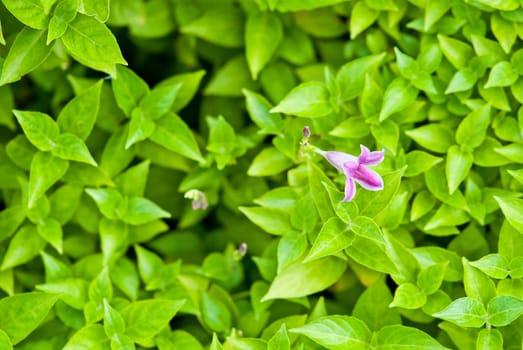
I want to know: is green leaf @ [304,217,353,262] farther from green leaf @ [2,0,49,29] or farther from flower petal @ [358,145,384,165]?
green leaf @ [2,0,49,29]

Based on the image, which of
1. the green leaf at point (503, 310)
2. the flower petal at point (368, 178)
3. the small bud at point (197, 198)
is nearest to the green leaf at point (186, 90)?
the small bud at point (197, 198)

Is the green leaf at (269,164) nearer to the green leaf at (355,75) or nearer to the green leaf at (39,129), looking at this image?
the green leaf at (355,75)

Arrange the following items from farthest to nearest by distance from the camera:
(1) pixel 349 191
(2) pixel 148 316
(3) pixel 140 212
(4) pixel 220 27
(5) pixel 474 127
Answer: (4) pixel 220 27 < (3) pixel 140 212 < (5) pixel 474 127 < (2) pixel 148 316 < (1) pixel 349 191

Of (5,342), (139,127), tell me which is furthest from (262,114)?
(5,342)

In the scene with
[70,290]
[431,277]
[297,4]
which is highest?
[297,4]

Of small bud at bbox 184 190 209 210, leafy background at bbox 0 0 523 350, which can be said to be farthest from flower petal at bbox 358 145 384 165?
small bud at bbox 184 190 209 210

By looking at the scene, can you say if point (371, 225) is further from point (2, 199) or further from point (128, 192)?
point (2, 199)

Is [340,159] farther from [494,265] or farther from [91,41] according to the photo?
[91,41]
